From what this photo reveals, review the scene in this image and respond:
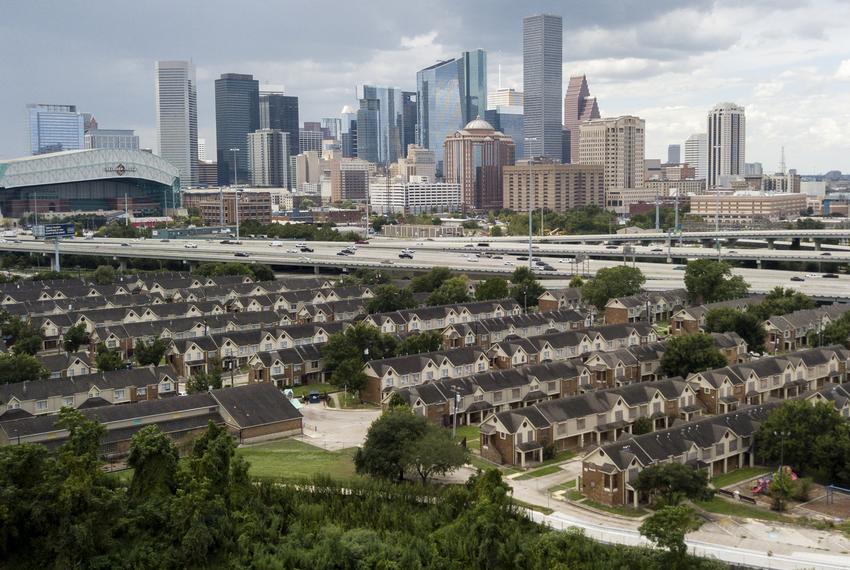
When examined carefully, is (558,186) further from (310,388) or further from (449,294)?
(310,388)

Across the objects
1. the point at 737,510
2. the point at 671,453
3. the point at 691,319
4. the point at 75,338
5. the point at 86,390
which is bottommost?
the point at 737,510

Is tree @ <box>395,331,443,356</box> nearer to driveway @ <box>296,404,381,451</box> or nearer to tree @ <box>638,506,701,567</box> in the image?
driveway @ <box>296,404,381,451</box>

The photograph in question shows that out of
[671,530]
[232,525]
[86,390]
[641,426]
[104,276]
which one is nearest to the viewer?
[671,530]

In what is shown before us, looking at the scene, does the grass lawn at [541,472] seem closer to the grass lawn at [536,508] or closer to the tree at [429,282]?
the grass lawn at [536,508]

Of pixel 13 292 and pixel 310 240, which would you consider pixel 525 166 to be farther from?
pixel 13 292

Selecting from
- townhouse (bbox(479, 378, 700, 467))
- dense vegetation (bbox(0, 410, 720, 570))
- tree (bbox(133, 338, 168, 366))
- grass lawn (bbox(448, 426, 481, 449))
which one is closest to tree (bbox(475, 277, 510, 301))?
tree (bbox(133, 338, 168, 366))

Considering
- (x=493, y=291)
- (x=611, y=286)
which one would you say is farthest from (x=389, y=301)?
(x=611, y=286)
